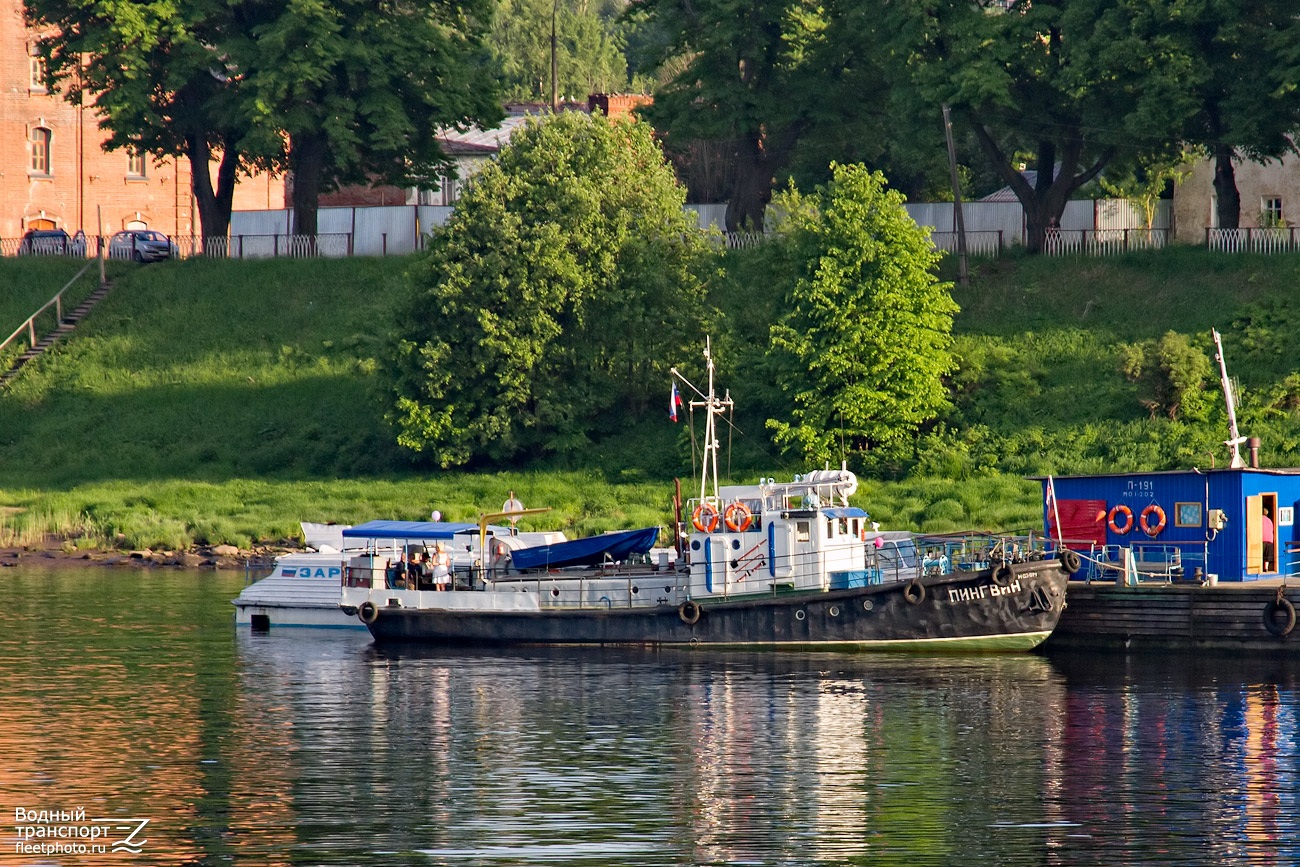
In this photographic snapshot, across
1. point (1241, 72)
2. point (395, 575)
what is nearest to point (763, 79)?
point (1241, 72)

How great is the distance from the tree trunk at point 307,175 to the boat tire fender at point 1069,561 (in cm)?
5805

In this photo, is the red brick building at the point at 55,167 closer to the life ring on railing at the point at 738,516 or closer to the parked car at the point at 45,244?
the parked car at the point at 45,244

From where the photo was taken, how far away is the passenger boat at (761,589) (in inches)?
1836

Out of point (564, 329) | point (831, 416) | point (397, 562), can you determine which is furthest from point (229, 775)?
point (564, 329)

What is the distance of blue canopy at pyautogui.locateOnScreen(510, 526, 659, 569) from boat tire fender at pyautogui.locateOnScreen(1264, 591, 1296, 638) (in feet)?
56.0

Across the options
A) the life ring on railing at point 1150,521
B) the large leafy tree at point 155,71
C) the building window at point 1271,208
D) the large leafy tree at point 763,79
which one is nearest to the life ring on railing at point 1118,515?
the life ring on railing at point 1150,521

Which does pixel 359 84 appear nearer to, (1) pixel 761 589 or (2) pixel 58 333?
(2) pixel 58 333

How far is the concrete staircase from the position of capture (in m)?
89.5

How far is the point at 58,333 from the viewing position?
303 feet

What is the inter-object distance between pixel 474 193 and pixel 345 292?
53.3ft

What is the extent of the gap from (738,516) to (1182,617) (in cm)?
1180

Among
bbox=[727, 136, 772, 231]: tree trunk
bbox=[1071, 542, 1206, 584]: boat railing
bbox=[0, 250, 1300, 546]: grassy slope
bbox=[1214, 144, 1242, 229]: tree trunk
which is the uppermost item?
bbox=[727, 136, 772, 231]: tree trunk

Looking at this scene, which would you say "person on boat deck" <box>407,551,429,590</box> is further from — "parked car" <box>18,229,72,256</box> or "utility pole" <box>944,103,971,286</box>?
"parked car" <box>18,229,72,256</box>

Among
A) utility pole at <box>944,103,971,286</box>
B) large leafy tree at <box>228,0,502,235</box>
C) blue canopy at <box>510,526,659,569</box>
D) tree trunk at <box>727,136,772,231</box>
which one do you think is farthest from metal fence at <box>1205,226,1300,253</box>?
blue canopy at <box>510,526,659,569</box>
